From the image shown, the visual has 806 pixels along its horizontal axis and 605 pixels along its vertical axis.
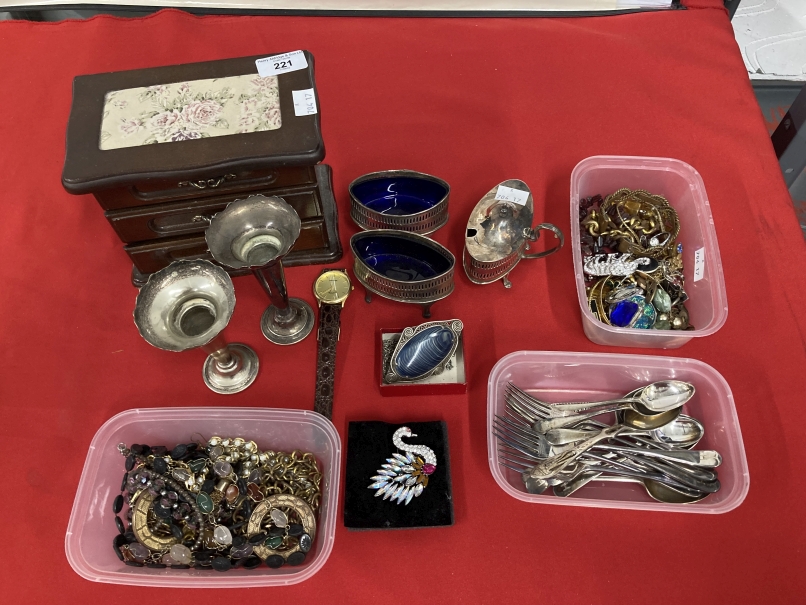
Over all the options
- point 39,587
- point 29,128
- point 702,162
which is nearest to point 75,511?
point 39,587

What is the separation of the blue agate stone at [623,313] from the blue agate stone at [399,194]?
46cm

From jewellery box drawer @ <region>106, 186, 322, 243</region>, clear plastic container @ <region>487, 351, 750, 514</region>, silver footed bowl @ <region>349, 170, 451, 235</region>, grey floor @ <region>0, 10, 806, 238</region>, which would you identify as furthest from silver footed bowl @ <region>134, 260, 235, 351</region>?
grey floor @ <region>0, 10, 806, 238</region>

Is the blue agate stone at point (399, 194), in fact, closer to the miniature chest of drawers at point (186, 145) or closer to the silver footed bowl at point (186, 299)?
the miniature chest of drawers at point (186, 145)

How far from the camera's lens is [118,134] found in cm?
97

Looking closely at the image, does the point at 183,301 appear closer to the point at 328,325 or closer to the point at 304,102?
the point at 328,325

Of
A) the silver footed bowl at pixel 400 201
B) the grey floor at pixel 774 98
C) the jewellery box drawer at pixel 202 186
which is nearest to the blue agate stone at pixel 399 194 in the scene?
the silver footed bowl at pixel 400 201

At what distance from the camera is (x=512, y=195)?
3.90 feet

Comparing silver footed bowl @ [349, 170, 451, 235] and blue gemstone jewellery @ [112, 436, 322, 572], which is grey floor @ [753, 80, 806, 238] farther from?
blue gemstone jewellery @ [112, 436, 322, 572]

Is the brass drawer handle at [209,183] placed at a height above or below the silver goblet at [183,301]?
above

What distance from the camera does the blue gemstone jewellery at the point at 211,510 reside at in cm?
92

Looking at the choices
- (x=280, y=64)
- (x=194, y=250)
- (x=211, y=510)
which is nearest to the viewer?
(x=211, y=510)

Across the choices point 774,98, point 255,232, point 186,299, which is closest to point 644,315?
point 255,232

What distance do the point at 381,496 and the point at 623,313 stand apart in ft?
2.05

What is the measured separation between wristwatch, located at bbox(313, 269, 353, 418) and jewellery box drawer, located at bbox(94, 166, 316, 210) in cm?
25
